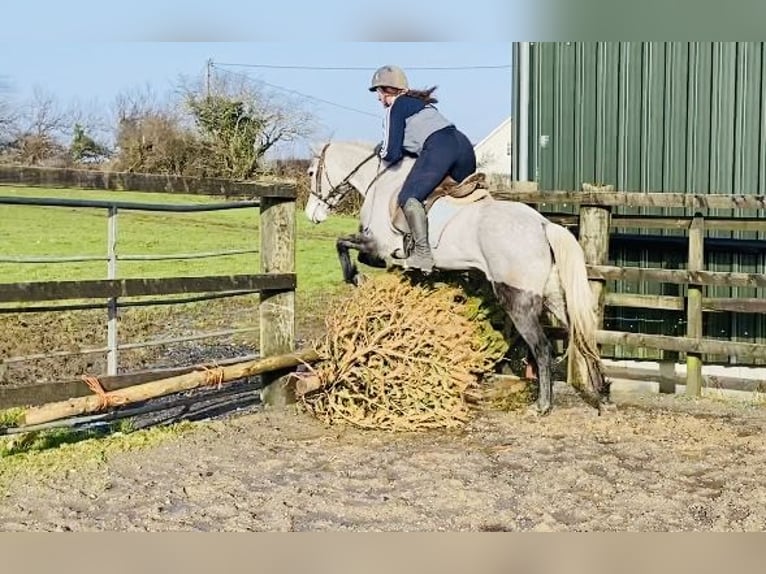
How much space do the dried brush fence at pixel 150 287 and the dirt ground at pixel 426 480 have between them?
0.35 metres

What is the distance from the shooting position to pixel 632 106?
754 centimetres

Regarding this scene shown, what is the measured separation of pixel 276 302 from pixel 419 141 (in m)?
1.30

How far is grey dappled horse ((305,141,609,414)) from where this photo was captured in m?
5.66

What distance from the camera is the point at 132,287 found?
492 centimetres

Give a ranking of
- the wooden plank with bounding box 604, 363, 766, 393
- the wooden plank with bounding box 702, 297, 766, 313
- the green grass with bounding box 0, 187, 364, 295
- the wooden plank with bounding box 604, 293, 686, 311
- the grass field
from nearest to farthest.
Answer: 1. the wooden plank with bounding box 702, 297, 766, 313
2. the wooden plank with bounding box 604, 293, 686, 311
3. the wooden plank with bounding box 604, 363, 766, 393
4. the grass field
5. the green grass with bounding box 0, 187, 364, 295

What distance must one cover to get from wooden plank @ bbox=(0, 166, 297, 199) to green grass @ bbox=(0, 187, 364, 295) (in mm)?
6304

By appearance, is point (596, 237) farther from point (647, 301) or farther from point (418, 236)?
point (418, 236)

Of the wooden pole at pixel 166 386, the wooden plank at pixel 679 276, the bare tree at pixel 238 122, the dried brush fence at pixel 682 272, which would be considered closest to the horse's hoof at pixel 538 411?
the dried brush fence at pixel 682 272

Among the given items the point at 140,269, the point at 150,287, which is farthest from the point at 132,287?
the point at 140,269

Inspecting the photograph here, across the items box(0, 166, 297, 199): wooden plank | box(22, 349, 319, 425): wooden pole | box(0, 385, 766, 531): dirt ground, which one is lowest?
Result: box(0, 385, 766, 531): dirt ground

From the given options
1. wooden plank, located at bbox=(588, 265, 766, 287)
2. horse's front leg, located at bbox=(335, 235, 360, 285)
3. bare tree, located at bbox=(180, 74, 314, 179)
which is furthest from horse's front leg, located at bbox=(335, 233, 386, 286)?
bare tree, located at bbox=(180, 74, 314, 179)

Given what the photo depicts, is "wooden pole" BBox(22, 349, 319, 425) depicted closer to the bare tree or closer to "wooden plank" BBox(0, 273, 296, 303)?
"wooden plank" BBox(0, 273, 296, 303)

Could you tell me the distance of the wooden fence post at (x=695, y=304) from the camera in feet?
21.0

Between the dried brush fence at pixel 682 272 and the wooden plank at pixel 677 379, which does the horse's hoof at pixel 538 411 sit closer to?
the dried brush fence at pixel 682 272
